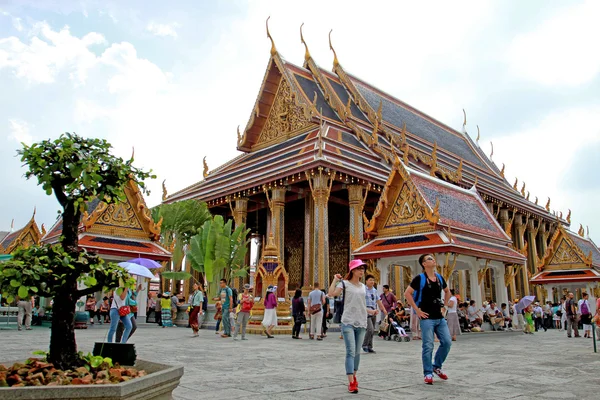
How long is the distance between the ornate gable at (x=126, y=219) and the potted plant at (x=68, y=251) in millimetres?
11258

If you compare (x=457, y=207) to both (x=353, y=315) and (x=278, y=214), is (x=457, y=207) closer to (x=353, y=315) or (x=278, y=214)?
(x=278, y=214)

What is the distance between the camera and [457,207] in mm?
12773

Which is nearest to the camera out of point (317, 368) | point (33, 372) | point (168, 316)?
point (33, 372)

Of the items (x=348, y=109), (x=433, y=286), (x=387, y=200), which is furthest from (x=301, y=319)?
(x=348, y=109)

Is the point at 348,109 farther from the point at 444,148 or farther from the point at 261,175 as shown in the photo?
the point at 444,148

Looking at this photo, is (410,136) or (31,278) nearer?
(31,278)

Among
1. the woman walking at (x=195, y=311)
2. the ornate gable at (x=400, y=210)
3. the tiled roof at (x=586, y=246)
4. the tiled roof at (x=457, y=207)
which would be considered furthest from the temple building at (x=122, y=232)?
the tiled roof at (x=586, y=246)

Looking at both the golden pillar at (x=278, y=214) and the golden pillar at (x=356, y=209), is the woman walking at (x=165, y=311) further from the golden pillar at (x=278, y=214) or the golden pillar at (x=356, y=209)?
the golden pillar at (x=356, y=209)

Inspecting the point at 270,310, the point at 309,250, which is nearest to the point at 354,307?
the point at 270,310

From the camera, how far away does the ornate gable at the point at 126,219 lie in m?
14.2

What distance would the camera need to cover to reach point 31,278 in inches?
121

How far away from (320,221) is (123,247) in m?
6.78

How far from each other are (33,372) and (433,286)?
11.1ft

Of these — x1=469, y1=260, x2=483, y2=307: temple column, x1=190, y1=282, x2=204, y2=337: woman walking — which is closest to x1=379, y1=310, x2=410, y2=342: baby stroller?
x1=469, y1=260, x2=483, y2=307: temple column
